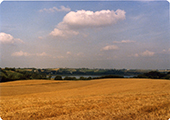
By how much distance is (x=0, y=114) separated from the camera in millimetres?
9367

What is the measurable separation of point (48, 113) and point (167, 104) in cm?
763

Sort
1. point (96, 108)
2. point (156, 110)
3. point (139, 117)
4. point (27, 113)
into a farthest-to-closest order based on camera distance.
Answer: point (96, 108), point (27, 113), point (156, 110), point (139, 117)

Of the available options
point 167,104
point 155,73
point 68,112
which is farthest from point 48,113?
point 155,73

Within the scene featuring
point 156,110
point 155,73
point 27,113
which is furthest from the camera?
point 155,73

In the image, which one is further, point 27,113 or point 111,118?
point 27,113

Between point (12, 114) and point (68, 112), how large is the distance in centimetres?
347

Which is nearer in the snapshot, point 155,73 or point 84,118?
point 84,118

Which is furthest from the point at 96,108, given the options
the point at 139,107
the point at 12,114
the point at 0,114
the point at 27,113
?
the point at 0,114

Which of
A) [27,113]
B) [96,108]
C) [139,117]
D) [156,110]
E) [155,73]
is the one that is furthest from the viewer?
[155,73]

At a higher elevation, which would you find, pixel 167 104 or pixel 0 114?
pixel 167 104

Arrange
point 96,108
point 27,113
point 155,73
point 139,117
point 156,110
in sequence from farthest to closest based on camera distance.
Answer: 1. point 155,73
2. point 96,108
3. point 27,113
4. point 156,110
5. point 139,117

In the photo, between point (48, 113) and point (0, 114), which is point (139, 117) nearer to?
point (48, 113)

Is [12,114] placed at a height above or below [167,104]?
below

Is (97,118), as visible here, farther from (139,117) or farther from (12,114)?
(12,114)
